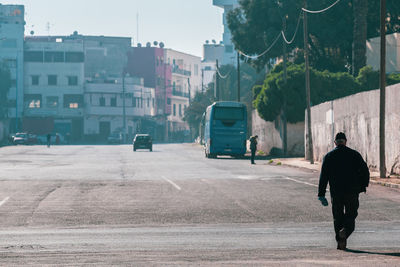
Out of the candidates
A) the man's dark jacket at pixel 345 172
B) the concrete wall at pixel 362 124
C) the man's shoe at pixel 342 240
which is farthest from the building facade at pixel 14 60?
the man's shoe at pixel 342 240

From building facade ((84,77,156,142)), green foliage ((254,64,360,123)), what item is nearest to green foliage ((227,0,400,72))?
green foliage ((254,64,360,123))

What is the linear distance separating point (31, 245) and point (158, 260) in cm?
250

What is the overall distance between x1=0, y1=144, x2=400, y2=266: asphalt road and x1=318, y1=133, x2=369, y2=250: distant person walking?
0.44m

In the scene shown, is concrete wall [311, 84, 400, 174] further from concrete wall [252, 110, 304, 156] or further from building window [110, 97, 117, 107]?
building window [110, 97, 117, 107]

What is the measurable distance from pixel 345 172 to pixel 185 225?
432cm

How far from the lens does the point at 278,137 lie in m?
55.5

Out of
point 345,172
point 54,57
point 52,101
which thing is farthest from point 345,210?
point 54,57

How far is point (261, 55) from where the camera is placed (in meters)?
67.2

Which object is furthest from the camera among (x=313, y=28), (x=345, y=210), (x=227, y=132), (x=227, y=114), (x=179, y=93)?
(x=179, y=93)

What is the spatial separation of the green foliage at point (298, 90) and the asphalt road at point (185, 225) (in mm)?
27455

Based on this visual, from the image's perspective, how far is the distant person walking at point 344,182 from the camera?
11.0 meters

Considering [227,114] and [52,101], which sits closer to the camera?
[227,114]

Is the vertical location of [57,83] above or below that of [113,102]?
above

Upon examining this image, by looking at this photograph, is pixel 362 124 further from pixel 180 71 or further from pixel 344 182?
pixel 180 71
